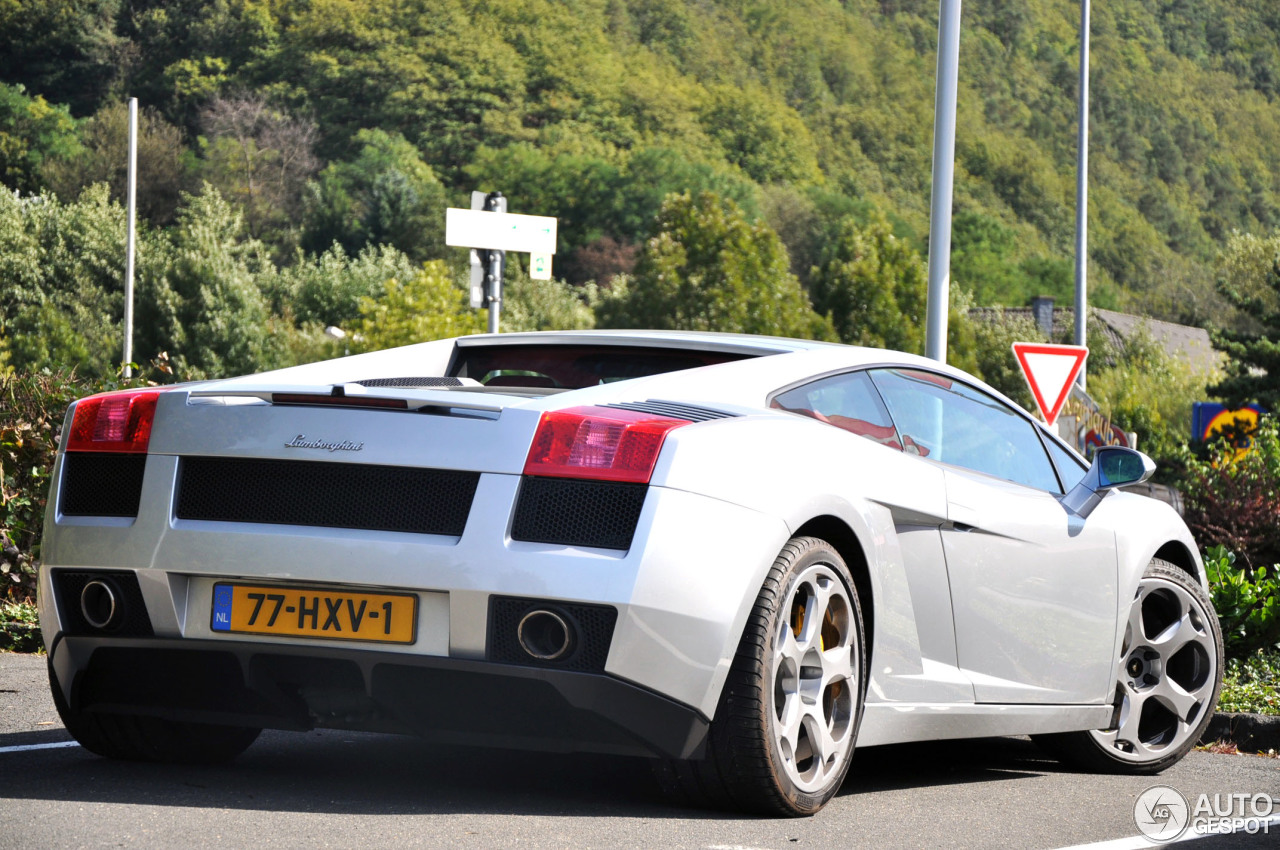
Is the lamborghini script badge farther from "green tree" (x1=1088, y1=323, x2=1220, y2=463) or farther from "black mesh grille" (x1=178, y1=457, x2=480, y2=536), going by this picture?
"green tree" (x1=1088, y1=323, x2=1220, y2=463)

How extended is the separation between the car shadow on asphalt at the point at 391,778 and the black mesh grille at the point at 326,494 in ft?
2.32

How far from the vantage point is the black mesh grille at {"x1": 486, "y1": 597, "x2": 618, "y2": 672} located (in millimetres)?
3760

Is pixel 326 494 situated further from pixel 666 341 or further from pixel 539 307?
pixel 539 307

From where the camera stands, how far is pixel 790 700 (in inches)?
162

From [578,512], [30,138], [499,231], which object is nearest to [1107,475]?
[578,512]

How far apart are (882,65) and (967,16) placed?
17.1 metres

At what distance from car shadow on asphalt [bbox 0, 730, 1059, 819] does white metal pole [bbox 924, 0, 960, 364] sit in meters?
6.09

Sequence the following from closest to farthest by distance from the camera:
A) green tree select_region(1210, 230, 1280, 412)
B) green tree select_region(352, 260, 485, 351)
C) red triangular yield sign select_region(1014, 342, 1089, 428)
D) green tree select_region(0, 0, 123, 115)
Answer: red triangular yield sign select_region(1014, 342, 1089, 428)
green tree select_region(1210, 230, 1280, 412)
green tree select_region(352, 260, 485, 351)
green tree select_region(0, 0, 123, 115)

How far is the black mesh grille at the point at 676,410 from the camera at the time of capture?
13.1ft

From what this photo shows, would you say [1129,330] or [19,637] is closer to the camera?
[19,637]

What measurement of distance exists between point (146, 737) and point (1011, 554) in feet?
8.36

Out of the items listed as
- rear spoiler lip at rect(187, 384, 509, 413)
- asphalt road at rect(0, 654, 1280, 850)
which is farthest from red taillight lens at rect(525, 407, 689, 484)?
asphalt road at rect(0, 654, 1280, 850)

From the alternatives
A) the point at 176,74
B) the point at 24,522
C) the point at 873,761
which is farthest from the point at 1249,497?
the point at 176,74

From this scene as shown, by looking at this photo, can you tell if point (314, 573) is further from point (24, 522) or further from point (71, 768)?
point (24, 522)
